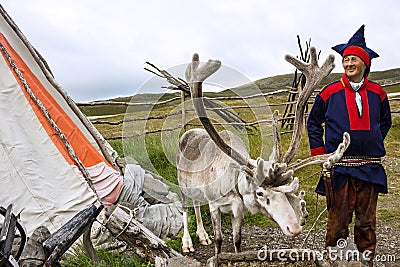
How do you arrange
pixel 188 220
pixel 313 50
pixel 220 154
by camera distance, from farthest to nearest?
pixel 188 220 < pixel 220 154 < pixel 313 50

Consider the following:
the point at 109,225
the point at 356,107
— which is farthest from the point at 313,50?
the point at 109,225

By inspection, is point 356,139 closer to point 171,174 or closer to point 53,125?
point 53,125

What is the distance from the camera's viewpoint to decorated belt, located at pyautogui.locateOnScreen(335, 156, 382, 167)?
3.33m

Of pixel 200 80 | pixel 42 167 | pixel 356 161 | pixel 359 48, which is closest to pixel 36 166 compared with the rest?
pixel 42 167

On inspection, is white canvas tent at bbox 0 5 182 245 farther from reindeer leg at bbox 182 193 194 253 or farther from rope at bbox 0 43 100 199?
reindeer leg at bbox 182 193 194 253

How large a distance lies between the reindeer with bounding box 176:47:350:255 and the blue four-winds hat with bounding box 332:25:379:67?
10.2 inches

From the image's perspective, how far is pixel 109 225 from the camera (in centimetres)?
362

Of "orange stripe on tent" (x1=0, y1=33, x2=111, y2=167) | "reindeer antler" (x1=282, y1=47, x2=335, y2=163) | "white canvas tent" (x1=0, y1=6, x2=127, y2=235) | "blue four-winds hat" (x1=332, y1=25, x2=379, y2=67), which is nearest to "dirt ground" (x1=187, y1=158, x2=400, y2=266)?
"reindeer antler" (x1=282, y1=47, x2=335, y2=163)

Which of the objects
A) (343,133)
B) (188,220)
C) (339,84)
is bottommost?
(188,220)

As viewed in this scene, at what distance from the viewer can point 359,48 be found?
3.28m

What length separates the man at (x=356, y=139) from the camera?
3303mm

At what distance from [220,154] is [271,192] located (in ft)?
2.52

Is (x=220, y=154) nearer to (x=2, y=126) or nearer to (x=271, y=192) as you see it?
(x=271, y=192)

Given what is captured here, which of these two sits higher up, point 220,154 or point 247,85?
point 247,85
